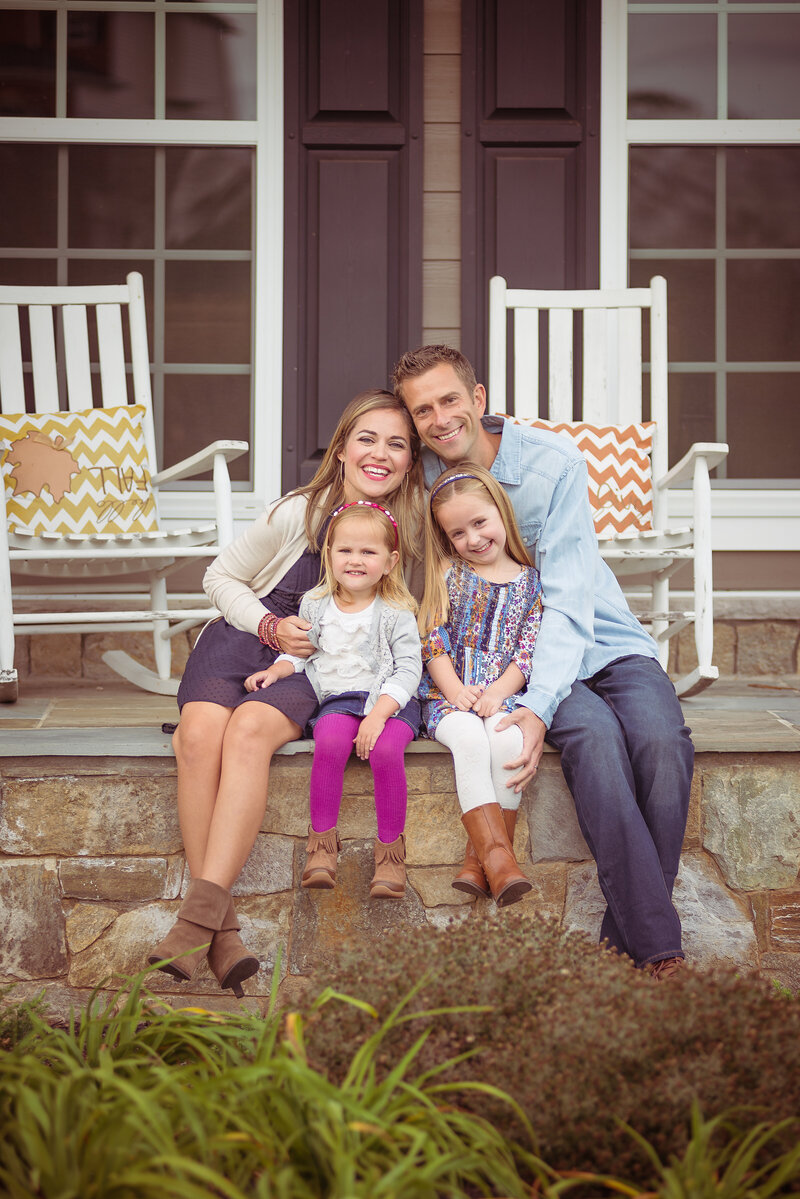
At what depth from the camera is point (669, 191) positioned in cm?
346

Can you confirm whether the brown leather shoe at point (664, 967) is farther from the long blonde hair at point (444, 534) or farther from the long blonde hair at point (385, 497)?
the long blonde hair at point (385, 497)

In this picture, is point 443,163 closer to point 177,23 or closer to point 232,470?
point 177,23

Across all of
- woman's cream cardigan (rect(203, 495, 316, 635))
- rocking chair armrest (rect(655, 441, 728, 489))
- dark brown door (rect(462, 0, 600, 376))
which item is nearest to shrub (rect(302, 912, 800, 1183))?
woman's cream cardigan (rect(203, 495, 316, 635))

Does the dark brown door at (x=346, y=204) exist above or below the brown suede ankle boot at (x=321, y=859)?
above

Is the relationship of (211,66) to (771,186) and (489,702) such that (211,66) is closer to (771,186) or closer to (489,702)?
(771,186)

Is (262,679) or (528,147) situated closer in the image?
(262,679)

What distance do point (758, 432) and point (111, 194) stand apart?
2.75 metres

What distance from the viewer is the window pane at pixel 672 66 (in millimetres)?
3346

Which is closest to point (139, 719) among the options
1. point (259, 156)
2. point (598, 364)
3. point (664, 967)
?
point (664, 967)

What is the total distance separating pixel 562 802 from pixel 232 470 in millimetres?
2116

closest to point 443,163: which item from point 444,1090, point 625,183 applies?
point 625,183

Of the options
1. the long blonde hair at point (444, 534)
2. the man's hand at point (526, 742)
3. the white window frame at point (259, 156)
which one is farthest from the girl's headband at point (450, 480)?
the white window frame at point (259, 156)

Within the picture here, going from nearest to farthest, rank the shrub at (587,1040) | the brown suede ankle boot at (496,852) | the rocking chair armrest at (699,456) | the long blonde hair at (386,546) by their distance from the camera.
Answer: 1. the shrub at (587,1040)
2. the brown suede ankle boot at (496,852)
3. the long blonde hair at (386,546)
4. the rocking chair armrest at (699,456)

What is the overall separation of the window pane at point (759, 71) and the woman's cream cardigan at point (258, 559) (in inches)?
89.6
